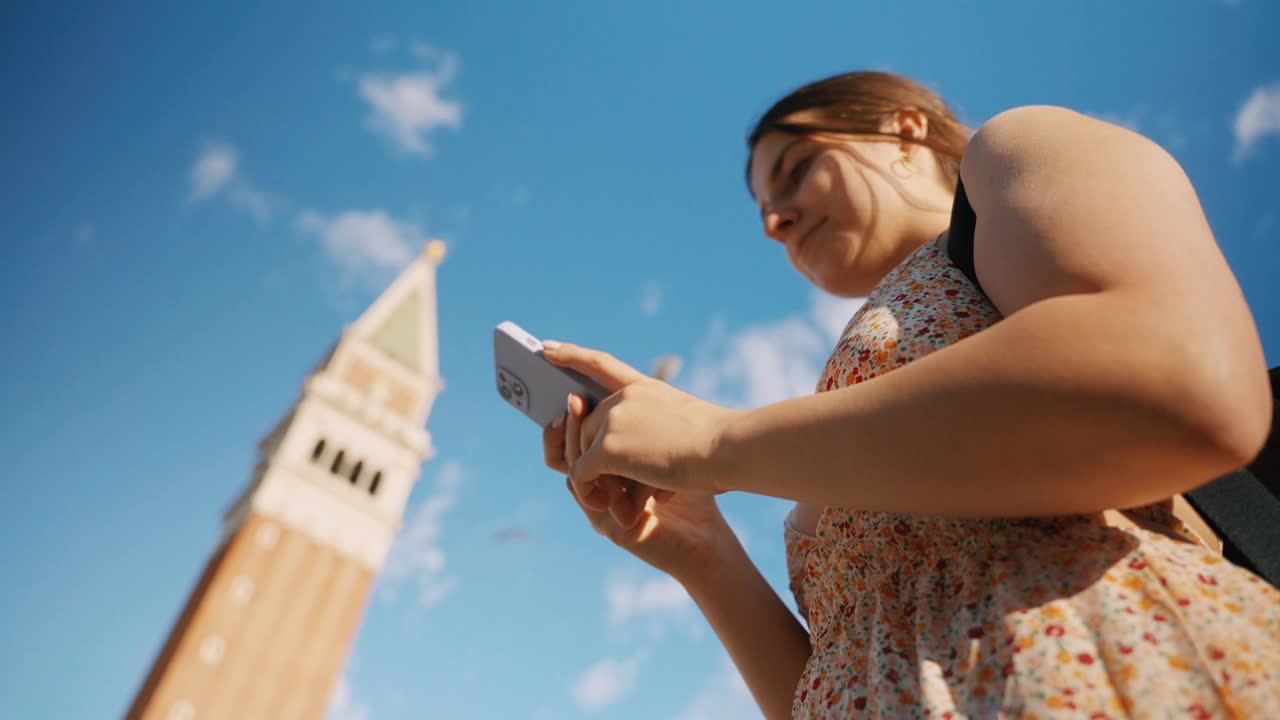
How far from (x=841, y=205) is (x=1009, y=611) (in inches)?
40.7

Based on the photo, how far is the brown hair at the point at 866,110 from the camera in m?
1.74

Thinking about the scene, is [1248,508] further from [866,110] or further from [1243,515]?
[866,110]

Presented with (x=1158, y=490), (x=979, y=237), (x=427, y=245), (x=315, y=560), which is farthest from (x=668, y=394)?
(x=427, y=245)

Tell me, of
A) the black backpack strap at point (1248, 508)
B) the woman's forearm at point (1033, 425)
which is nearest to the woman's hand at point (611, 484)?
the woman's forearm at point (1033, 425)

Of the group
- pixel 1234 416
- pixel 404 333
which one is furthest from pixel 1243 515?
pixel 404 333

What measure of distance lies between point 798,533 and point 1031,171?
79cm

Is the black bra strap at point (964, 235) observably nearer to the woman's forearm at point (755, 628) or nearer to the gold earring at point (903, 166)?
the gold earring at point (903, 166)

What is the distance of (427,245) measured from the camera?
37.1 metres

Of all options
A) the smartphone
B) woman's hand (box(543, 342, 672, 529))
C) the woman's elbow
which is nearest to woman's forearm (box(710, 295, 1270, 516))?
the woman's elbow

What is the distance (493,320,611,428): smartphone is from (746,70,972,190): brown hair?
807 mm

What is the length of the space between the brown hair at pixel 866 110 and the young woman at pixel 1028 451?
1.81 ft

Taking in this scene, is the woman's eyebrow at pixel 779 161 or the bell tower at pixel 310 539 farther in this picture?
the bell tower at pixel 310 539

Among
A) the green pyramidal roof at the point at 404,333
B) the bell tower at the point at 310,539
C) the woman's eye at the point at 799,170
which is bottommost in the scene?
the woman's eye at the point at 799,170

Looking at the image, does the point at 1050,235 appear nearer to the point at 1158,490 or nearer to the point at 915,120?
the point at 1158,490
